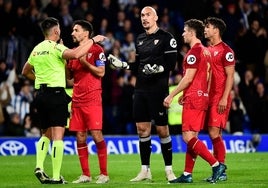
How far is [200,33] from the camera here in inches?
551

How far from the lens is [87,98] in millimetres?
14516

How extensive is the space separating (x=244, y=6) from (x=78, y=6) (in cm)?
489

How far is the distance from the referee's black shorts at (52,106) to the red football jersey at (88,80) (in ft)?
1.78

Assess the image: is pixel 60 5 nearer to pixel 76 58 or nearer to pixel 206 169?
pixel 206 169

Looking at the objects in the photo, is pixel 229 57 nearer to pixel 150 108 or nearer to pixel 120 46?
pixel 150 108

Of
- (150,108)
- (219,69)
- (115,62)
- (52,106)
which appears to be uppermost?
(115,62)

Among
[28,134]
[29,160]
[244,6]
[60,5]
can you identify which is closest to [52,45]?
[29,160]

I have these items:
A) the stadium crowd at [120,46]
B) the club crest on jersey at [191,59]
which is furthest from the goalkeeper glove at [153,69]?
the stadium crowd at [120,46]

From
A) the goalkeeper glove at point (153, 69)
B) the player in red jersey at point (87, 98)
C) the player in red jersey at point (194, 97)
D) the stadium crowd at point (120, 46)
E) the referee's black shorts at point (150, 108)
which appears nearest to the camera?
the player in red jersey at point (194, 97)

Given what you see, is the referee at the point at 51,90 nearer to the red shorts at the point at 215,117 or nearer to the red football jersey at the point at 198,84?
the red football jersey at the point at 198,84

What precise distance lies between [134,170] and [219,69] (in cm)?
312

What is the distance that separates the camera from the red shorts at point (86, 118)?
14461 millimetres

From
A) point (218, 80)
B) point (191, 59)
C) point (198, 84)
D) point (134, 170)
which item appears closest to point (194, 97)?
point (198, 84)

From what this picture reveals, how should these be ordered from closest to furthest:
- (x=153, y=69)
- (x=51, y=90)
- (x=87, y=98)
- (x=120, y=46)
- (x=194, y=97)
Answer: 1. (x=194, y=97)
2. (x=51, y=90)
3. (x=153, y=69)
4. (x=87, y=98)
5. (x=120, y=46)
